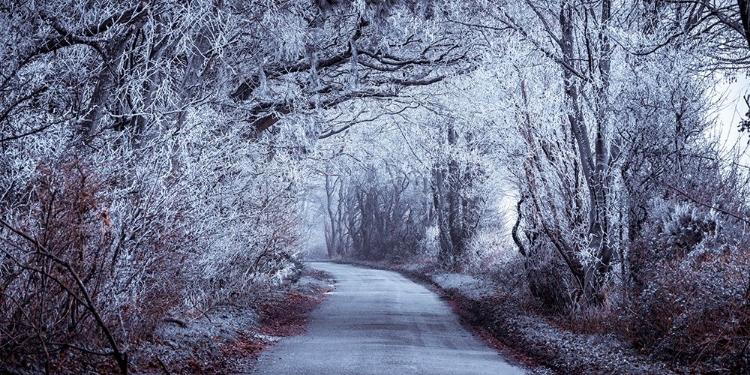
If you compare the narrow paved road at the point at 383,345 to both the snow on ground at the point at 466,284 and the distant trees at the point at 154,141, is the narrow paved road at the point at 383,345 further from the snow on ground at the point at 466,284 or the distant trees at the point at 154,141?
the distant trees at the point at 154,141

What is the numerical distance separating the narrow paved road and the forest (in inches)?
71.6

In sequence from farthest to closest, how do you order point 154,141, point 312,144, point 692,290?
1. point 312,144
2. point 154,141
3. point 692,290

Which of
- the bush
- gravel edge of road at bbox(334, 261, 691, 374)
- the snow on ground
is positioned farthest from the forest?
the snow on ground

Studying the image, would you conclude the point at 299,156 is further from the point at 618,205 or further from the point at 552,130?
the point at 618,205

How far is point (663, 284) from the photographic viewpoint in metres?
11.1

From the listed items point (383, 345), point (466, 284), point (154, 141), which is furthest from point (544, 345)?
point (466, 284)

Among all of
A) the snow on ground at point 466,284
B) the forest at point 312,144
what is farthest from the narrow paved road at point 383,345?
the forest at point 312,144

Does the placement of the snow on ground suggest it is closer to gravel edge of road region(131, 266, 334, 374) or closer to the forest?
the forest

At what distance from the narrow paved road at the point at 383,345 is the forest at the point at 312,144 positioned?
5.97 feet

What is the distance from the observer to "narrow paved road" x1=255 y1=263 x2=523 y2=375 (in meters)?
10.8

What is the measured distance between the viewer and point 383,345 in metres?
13.2

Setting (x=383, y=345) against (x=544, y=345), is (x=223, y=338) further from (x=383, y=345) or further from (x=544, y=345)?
(x=544, y=345)

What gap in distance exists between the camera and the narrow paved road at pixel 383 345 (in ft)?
35.5

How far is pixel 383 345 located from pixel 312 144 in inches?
241
